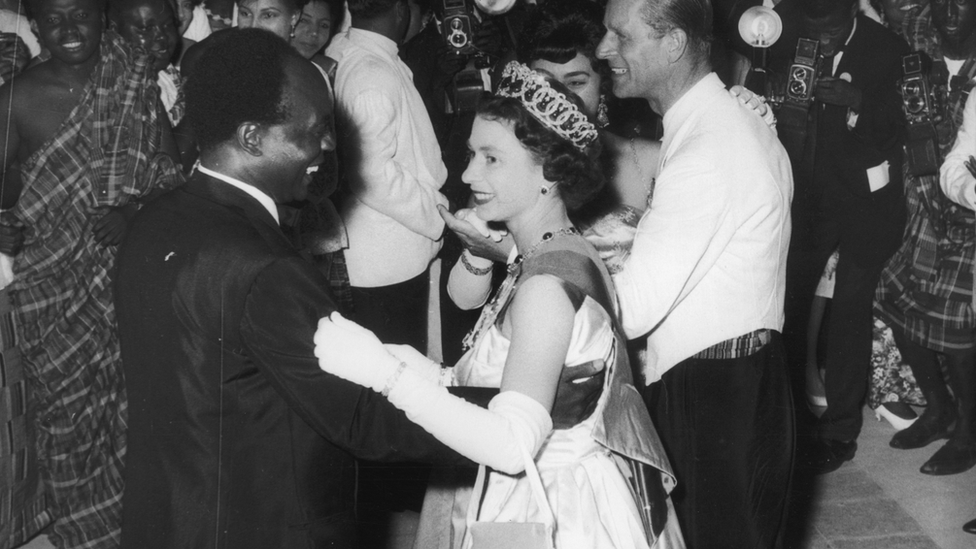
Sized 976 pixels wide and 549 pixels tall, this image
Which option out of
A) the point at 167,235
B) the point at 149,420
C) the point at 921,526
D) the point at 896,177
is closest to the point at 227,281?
the point at 167,235

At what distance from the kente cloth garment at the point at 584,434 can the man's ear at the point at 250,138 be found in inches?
20.6

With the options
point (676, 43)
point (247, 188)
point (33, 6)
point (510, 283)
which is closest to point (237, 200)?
point (247, 188)

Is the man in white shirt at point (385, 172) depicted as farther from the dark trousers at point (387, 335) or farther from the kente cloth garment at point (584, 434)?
the kente cloth garment at point (584, 434)

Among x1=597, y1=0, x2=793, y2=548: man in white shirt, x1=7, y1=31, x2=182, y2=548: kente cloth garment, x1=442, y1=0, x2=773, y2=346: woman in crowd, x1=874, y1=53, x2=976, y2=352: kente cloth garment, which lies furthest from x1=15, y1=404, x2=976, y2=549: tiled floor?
x1=442, y1=0, x2=773, y2=346: woman in crowd

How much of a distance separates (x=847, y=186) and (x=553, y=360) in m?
2.60

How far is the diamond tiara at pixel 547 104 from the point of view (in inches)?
69.7

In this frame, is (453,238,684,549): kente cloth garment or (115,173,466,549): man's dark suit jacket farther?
(453,238,684,549): kente cloth garment

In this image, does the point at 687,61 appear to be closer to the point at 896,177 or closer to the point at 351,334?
the point at 351,334

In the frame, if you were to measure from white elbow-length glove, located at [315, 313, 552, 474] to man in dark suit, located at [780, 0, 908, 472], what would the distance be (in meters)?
2.51

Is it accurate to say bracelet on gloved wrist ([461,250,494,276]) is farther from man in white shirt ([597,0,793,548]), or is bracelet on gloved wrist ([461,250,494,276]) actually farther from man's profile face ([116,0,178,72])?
man's profile face ([116,0,178,72])

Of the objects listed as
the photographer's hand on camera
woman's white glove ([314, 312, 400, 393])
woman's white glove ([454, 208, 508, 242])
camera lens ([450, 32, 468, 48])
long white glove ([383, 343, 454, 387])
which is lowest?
long white glove ([383, 343, 454, 387])

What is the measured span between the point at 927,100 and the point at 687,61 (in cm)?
201

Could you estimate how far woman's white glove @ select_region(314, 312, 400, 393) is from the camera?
1384 millimetres

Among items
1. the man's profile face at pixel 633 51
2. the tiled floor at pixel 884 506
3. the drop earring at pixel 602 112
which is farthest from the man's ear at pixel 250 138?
the tiled floor at pixel 884 506
